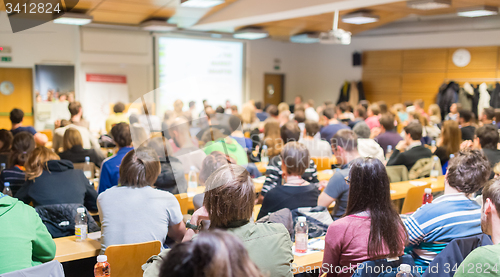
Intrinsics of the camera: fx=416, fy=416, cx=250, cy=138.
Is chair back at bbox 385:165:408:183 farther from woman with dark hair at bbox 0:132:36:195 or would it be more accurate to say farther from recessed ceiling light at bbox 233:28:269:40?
recessed ceiling light at bbox 233:28:269:40

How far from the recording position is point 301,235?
8.67ft

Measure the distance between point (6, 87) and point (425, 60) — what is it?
35.1 feet

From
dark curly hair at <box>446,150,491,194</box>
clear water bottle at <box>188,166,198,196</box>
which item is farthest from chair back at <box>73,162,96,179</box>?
dark curly hair at <box>446,150,491,194</box>

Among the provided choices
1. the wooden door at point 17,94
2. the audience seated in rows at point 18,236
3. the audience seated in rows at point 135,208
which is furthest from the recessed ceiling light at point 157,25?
the audience seated in rows at point 18,236

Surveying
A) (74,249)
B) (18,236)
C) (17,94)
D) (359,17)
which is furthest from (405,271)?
(17,94)

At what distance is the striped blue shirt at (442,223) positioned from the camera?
2.35 m

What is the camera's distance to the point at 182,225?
273 centimetres

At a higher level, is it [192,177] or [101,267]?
[192,177]

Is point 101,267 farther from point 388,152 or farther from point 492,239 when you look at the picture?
point 388,152

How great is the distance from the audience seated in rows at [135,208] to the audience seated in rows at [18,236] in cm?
46

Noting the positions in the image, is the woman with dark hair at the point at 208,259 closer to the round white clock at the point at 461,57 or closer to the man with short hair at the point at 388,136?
the man with short hair at the point at 388,136

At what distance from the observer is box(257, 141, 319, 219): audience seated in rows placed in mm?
2994

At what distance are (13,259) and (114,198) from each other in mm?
696

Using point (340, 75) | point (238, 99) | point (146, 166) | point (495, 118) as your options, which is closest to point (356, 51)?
point (340, 75)
